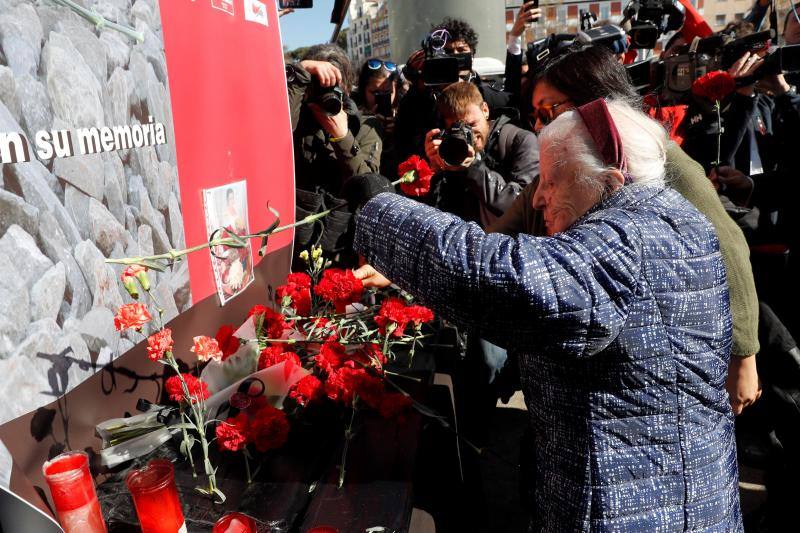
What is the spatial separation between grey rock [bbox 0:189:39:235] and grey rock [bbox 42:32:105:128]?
19 cm

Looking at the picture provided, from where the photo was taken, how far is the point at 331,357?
150 cm

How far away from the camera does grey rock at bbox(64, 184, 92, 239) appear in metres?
1.12

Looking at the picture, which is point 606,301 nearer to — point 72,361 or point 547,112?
point 72,361

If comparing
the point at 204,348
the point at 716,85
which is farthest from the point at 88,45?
the point at 716,85

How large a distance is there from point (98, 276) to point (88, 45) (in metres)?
0.47

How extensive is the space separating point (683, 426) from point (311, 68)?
1.78m

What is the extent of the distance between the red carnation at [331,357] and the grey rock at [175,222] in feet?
1.50

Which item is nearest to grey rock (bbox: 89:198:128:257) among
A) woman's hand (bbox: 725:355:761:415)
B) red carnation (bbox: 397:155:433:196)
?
red carnation (bbox: 397:155:433:196)

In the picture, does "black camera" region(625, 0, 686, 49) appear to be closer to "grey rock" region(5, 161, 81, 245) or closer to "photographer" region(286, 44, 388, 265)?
"photographer" region(286, 44, 388, 265)

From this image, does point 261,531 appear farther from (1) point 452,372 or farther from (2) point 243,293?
(1) point 452,372

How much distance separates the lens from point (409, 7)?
318 inches

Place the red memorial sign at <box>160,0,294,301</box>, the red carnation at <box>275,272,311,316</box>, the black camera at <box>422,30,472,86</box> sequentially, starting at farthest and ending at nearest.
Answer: the black camera at <box>422,30,472,86</box>, the red carnation at <box>275,272,311,316</box>, the red memorial sign at <box>160,0,294,301</box>

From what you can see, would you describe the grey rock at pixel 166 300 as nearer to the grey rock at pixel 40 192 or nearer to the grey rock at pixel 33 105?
the grey rock at pixel 40 192

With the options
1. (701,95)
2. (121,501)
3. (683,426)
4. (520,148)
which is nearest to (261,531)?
(121,501)
